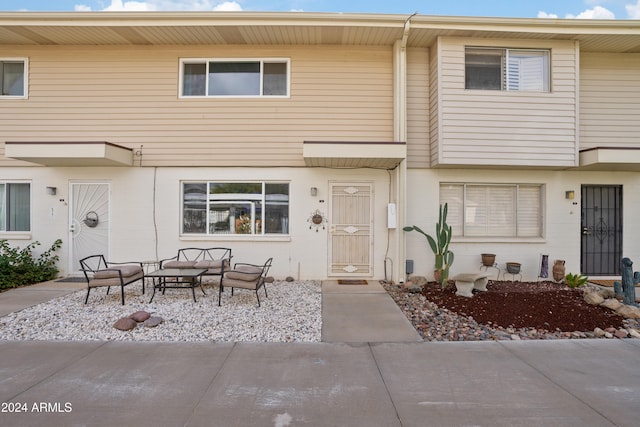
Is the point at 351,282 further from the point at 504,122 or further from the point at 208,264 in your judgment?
the point at 504,122

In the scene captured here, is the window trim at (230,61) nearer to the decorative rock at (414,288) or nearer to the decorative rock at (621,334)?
the decorative rock at (414,288)

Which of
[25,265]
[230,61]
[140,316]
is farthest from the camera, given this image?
[230,61]

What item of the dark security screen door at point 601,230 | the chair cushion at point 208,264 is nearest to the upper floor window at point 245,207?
the chair cushion at point 208,264

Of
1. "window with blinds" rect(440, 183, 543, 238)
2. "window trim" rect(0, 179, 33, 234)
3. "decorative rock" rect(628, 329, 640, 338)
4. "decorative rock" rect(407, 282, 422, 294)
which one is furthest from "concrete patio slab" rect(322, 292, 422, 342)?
"window trim" rect(0, 179, 33, 234)

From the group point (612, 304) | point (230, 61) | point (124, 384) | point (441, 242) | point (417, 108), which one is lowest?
point (124, 384)

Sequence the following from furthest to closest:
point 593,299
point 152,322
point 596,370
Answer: point 593,299 → point 152,322 → point 596,370

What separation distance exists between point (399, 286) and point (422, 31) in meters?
5.59

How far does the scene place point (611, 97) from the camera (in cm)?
772

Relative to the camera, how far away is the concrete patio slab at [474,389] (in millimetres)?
2611

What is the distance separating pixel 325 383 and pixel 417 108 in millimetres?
6484

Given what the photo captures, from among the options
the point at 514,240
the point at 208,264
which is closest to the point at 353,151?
the point at 208,264

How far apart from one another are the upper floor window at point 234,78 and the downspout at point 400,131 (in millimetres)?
2585

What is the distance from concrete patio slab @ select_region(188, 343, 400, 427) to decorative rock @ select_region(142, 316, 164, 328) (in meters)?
1.52

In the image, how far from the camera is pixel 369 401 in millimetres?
2842
